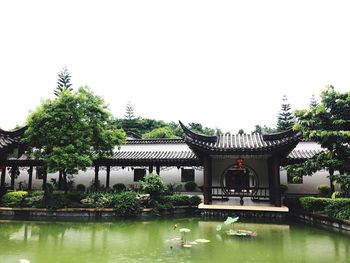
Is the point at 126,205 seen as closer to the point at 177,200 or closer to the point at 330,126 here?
the point at 177,200

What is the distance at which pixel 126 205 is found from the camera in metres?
12.2

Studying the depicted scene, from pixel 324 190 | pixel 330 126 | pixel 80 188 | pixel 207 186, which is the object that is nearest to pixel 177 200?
pixel 207 186

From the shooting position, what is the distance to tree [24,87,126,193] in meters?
12.7

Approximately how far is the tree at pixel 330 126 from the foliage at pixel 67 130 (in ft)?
29.9

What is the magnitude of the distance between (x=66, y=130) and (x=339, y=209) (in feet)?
37.4

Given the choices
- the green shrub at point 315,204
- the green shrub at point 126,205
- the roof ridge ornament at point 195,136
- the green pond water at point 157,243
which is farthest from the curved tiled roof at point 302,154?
the green shrub at point 126,205

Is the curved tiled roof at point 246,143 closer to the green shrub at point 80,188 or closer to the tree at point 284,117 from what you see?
the green shrub at point 80,188

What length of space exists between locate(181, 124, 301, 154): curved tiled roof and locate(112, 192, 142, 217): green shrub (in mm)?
3455

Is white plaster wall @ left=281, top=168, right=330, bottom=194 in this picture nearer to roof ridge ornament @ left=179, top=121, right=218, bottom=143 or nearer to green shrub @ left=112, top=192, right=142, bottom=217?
roof ridge ornament @ left=179, top=121, right=218, bottom=143

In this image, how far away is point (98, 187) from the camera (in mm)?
17469

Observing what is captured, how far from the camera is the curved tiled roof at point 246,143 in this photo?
1214cm

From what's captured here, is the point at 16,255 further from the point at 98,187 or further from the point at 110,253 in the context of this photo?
the point at 98,187

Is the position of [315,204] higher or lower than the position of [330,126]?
lower

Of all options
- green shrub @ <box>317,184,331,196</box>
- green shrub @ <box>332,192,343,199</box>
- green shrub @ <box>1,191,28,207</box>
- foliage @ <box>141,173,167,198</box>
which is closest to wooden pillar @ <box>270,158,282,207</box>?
green shrub @ <box>332,192,343,199</box>
